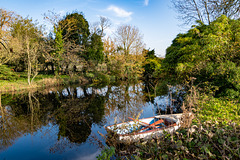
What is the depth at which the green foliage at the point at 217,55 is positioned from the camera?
8102mm

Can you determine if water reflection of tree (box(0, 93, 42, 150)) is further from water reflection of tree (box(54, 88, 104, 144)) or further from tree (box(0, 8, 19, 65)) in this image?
tree (box(0, 8, 19, 65))

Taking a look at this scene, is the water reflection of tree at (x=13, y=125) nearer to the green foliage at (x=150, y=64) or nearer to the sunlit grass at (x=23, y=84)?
the sunlit grass at (x=23, y=84)

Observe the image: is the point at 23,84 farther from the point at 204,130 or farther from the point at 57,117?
the point at 204,130

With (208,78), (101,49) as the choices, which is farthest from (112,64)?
(208,78)

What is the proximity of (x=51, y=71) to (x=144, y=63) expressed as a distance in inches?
727

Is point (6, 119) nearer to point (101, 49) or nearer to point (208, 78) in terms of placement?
point (208, 78)

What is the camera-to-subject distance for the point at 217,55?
892 cm

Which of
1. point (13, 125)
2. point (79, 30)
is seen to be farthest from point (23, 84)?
point (79, 30)

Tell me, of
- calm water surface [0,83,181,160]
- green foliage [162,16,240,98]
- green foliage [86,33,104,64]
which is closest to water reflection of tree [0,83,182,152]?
calm water surface [0,83,181,160]

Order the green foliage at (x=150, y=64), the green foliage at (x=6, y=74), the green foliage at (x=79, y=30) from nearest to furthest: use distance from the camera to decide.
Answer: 1. the green foliage at (x=6, y=74)
2. the green foliage at (x=79, y=30)
3. the green foliage at (x=150, y=64)

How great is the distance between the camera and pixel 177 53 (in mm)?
9438

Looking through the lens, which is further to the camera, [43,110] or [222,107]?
[43,110]

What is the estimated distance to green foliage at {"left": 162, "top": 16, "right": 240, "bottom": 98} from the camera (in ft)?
26.6

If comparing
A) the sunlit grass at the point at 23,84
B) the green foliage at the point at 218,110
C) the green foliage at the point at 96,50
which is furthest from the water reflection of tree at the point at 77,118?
the green foliage at the point at 96,50
